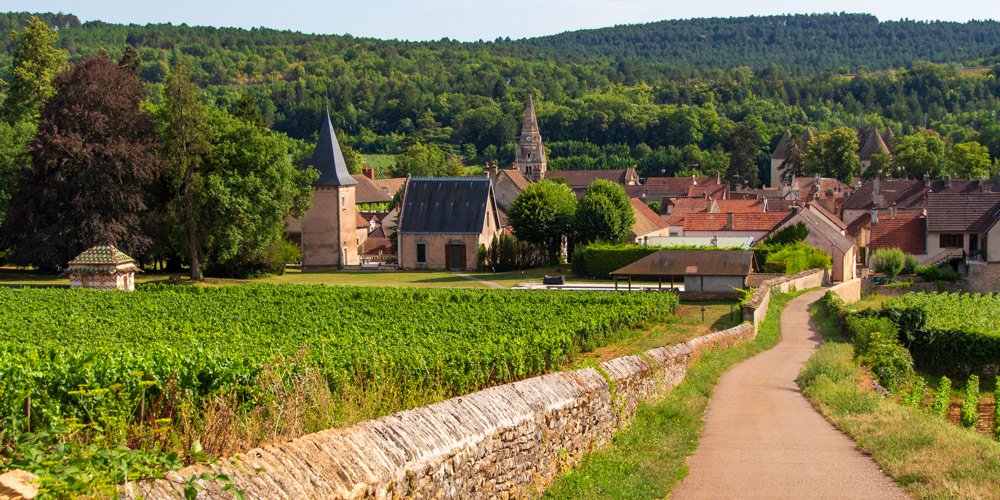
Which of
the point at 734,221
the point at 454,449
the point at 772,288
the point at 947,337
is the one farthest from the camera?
the point at 734,221

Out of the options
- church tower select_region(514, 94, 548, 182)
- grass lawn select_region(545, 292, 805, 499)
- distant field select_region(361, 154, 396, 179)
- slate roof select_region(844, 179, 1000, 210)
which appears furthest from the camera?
distant field select_region(361, 154, 396, 179)

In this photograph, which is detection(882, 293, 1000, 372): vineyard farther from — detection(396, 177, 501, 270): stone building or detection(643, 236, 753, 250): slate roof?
detection(396, 177, 501, 270): stone building

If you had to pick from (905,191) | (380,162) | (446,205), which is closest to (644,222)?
(446,205)

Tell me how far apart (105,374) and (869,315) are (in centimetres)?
2853

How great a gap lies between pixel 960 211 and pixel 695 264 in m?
23.9

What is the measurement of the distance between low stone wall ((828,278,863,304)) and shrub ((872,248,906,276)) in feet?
18.4

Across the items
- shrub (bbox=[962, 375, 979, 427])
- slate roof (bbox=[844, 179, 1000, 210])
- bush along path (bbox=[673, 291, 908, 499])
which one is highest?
slate roof (bbox=[844, 179, 1000, 210])

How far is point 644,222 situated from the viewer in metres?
67.8

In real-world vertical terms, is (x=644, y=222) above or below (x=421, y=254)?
above

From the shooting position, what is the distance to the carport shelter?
47125 millimetres

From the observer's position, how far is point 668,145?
7101 inches

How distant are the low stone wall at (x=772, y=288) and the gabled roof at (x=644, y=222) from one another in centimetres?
1220

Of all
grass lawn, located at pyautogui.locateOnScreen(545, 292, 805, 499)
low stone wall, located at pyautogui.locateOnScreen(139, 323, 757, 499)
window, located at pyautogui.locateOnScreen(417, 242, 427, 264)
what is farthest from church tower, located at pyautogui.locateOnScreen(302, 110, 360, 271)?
low stone wall, located at pyautogui.locateOnScreen(139, 323, 757, 499)

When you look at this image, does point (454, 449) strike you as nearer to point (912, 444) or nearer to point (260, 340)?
point (912, 444)
